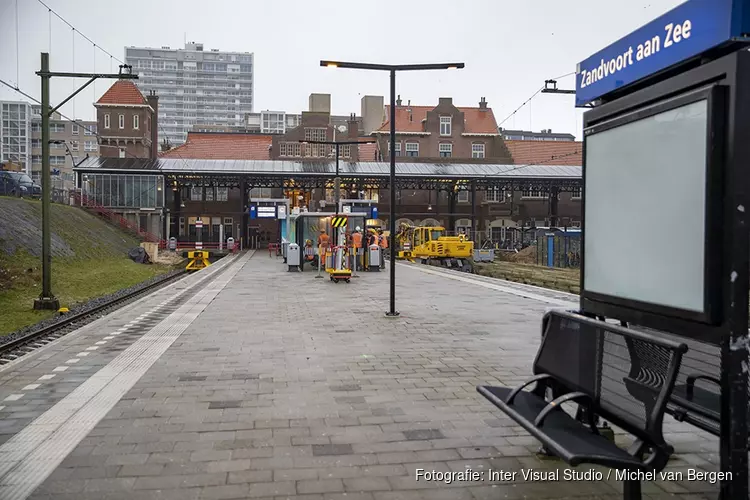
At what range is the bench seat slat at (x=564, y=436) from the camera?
320 centimetres

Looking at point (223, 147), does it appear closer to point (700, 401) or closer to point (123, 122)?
point (123, 122)

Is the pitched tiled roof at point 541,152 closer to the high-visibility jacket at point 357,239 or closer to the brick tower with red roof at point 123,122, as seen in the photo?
the brick tower with red roof at point 123,122

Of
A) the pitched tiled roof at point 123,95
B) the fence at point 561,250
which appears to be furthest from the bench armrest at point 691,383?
the pitched tiled roof at point 123,95

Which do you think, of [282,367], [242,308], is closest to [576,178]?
[242,308]

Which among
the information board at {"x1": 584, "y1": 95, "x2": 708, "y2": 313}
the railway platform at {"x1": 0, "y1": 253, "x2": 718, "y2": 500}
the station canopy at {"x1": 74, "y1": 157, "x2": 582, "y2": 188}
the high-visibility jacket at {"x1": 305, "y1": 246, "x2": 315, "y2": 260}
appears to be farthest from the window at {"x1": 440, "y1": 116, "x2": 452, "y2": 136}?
the information board at {"x1": 584, "y1": 95, "x2": 708, "y2": 313}

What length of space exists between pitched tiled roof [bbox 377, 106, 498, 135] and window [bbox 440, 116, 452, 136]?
2.09 m

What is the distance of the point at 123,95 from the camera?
64.1m

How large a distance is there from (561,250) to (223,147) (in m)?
42.5

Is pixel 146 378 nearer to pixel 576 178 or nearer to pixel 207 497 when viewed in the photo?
pixel 207 497

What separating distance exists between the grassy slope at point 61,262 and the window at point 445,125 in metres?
37.0

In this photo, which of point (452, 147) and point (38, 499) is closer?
point (38, 499)

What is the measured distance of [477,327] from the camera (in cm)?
1070

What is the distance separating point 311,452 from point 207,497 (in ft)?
3.14

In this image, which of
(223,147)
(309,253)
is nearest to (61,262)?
(309,253)
